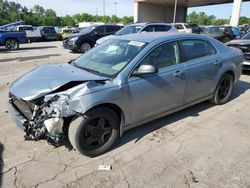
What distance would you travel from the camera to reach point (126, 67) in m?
3.57

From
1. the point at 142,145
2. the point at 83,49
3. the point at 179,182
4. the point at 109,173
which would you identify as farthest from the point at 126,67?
the point at 83,49

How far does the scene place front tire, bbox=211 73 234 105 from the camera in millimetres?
5238

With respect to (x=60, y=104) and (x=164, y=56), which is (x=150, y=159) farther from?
(x=164, y=56)

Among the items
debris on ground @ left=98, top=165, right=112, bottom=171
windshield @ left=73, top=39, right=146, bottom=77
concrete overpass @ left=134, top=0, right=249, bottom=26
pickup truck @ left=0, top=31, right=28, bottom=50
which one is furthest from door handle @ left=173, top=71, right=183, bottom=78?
concrete overpass @ left=134, top=0, right=249, bottom=26

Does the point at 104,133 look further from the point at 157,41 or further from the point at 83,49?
the point at 83,49

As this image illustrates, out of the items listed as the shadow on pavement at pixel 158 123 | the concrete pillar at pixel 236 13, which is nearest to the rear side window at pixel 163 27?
the shadow on pavement at pixel 158 123

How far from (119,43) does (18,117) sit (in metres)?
2.03

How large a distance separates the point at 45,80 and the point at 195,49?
9.07ft

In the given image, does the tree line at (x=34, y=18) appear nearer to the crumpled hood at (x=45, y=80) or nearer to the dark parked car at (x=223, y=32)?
the dark parked car at (x=223, y=32)

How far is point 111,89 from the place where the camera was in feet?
10.8

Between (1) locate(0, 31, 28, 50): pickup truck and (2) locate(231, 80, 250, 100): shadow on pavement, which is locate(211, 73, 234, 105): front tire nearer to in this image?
(2) locate(231, 80, 250, 100): shadow on pavement

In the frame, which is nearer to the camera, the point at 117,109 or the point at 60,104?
the point at 60,104

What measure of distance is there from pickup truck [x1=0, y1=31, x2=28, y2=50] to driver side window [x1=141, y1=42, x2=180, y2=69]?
1539 centimetres

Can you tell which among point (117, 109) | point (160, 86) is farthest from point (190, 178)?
point (160, 86)
